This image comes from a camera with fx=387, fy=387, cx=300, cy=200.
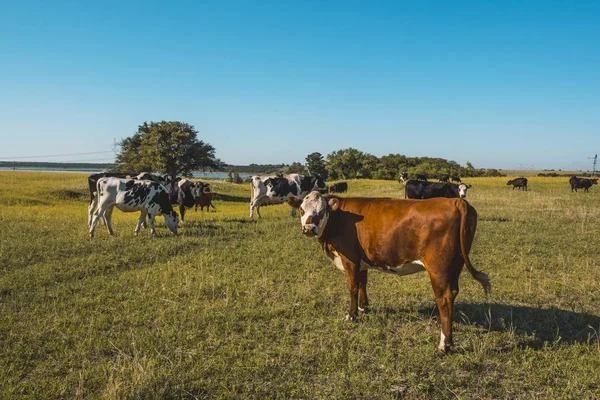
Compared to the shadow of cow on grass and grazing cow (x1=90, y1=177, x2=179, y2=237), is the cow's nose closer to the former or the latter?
the shadow of cow on grass

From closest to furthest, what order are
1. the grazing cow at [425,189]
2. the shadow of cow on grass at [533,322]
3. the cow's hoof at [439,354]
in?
the cow's hoof at [439,354] < the shadow of cow on grass at [533,322] < the grazing cow at [425,189]

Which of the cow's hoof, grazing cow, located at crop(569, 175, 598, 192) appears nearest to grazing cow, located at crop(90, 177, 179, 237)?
the cow's hoof

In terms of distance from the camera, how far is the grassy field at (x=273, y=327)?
176 inches

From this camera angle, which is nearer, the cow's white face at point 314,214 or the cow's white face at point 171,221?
the cow's white face at point 314,214

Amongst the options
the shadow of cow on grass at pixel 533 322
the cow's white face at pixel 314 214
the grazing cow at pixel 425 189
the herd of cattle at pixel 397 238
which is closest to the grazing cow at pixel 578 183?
the grazing cow at pixel 425 189

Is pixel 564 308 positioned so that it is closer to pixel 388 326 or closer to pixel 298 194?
pixel 388 326

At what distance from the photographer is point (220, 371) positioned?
4754 mm

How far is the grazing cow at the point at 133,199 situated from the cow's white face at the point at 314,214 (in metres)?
8.95

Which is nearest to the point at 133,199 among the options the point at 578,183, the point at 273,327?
the point at 273,327

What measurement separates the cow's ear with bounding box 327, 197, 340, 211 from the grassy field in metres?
1.81

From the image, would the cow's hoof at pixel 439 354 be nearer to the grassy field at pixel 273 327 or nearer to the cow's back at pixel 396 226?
the grassy field at pixel 273 327

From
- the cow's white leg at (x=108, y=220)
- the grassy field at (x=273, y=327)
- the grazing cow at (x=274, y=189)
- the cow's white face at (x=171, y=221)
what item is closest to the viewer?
the grassy field at (x=273, y=327)

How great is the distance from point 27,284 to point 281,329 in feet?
18.9

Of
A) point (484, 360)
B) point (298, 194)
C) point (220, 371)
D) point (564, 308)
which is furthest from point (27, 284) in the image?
point (298, 194)
